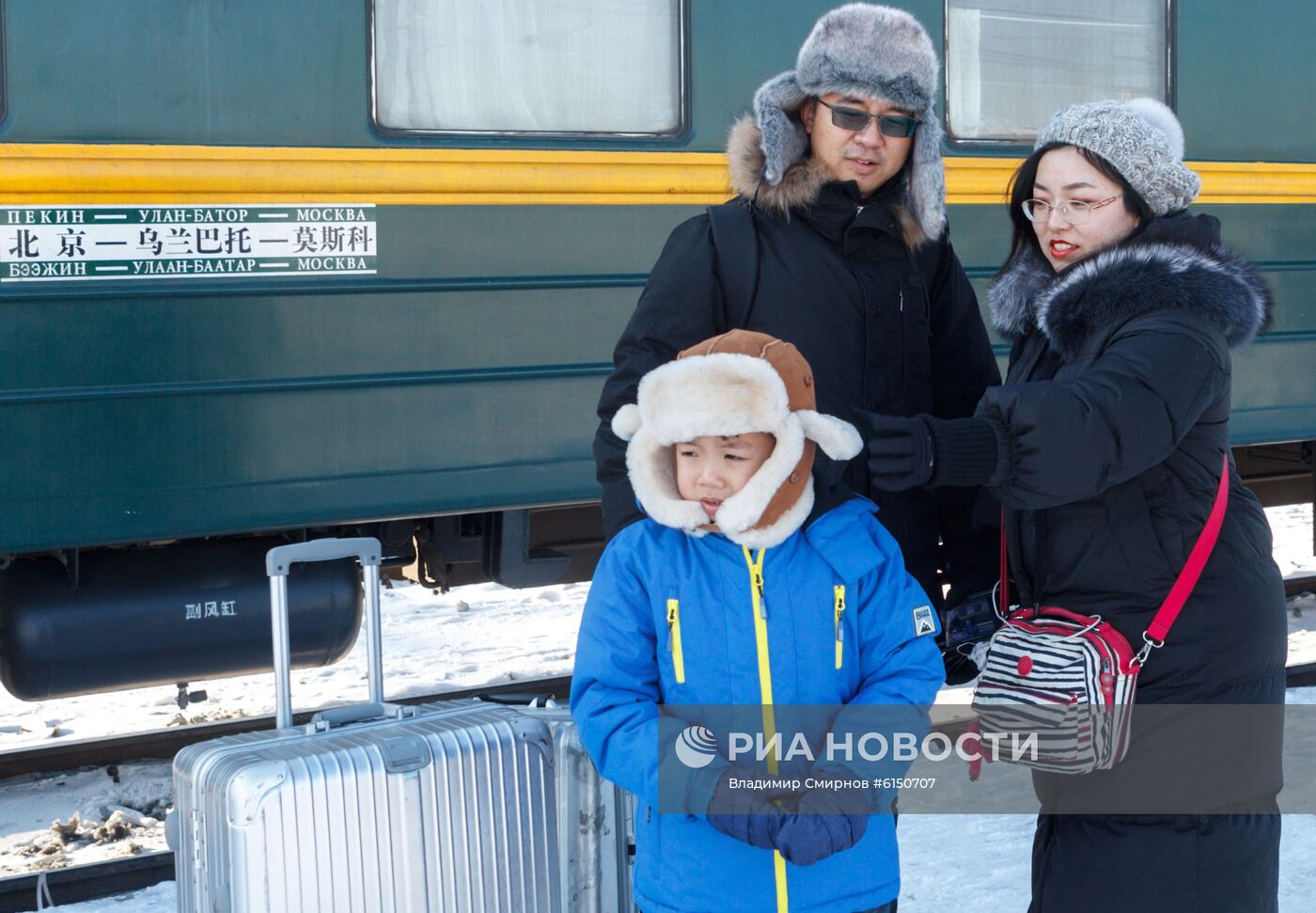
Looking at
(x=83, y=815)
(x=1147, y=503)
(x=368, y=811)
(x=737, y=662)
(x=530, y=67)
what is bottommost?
(x=83, y=815)

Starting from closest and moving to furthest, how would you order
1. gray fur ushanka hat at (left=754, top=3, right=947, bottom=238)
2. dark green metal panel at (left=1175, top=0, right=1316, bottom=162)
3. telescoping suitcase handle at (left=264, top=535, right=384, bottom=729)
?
telescoping suitcase handle at (left=264, top=535, right=384, bottom=729), gray fur ushanka hat at (left=754, top=3, right=947, bottom=238), dark green metal panel at (left=1175, top=0, right=1316, bottom=162)

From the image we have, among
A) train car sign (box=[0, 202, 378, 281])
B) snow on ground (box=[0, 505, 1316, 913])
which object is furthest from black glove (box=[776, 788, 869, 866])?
train car sign (box=[0, 202, 378, 281])

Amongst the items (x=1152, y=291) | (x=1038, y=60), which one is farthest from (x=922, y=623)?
(x=1038, y=60)

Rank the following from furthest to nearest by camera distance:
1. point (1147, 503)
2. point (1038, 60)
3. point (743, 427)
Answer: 1. point (1038, 60)
2. point (1147, 503)
3. point (743, 427)

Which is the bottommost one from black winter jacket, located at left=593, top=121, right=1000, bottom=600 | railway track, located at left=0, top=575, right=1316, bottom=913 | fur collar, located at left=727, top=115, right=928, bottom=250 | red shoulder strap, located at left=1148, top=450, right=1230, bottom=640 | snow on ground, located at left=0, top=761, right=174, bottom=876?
snow on ground, located at left=0, top=761, right=174, bottom=876

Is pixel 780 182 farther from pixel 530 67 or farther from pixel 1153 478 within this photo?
pixel 530 67

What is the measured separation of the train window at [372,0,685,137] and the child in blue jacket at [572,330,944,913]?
196cm

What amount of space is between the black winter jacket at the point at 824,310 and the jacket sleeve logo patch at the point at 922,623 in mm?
341

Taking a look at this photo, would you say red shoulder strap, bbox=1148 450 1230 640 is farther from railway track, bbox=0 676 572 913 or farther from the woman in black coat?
railway track, bbox=0 676 572 913

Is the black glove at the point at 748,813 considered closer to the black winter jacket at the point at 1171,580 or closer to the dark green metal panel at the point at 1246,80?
the black winter jacket at the point at 1171,580

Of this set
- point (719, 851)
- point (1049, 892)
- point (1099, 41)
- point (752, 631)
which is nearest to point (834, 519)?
point (752, 631)

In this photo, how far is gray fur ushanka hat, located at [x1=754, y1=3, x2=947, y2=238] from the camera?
2.27 m

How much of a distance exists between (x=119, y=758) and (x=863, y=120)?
2.92 meters

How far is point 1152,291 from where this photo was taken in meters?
1.91
